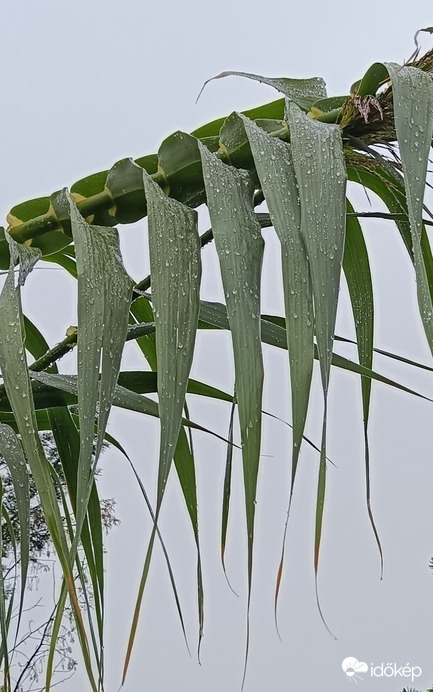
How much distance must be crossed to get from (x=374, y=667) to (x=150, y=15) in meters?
2.65

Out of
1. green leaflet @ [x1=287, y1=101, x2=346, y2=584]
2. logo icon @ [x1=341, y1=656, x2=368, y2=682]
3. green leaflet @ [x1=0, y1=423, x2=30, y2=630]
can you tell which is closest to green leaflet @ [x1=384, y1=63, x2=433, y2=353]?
green leaflet @ [x1=287, y1=101, x2=346, y2=584]

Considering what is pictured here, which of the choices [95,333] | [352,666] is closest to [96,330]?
[95,333]

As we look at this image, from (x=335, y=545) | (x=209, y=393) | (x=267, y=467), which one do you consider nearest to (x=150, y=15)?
(x=267, y=467)

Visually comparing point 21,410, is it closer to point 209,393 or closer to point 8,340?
point 8,340

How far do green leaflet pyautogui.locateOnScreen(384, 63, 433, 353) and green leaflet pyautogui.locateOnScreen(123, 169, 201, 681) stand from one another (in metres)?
0.04

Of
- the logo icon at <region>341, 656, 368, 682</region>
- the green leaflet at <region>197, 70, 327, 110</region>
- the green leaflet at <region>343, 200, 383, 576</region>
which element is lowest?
the green leaflet at <region>343, 200, 383, 576</region>

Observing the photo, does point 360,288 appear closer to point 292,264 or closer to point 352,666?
point 292,264

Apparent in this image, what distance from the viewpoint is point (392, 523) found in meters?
2.97

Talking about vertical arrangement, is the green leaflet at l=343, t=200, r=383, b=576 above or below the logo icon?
below

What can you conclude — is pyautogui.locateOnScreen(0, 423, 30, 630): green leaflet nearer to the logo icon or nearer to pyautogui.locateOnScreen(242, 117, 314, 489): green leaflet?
pyautogui.locateOnScreen(242, 117, 314, 489): green leaflet

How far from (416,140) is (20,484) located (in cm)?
15

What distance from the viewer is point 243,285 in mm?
153

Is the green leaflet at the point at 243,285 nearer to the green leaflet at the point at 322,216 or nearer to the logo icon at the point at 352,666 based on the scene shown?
the green leaflet at the point at 322,216

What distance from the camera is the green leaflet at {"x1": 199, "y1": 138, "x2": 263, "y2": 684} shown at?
0.43 ft
